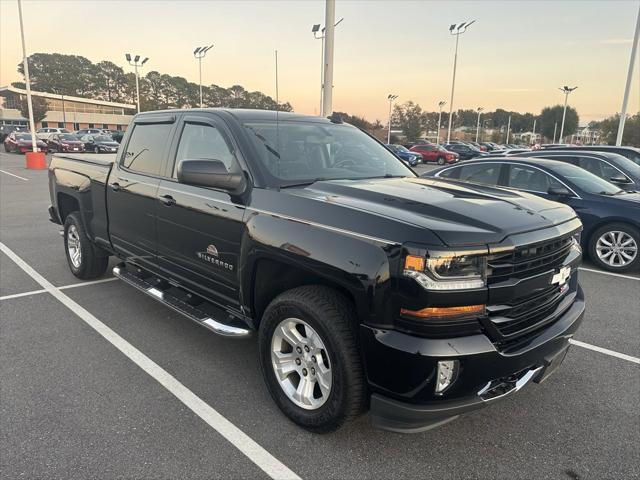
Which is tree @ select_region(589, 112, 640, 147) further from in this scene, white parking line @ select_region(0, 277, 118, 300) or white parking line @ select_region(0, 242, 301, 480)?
white parking line @ select_region(0, 242, 301, 480)

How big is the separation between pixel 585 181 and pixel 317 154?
5.51m

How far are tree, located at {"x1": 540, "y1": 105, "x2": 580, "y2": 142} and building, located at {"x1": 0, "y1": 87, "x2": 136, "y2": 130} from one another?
10092 centimetres

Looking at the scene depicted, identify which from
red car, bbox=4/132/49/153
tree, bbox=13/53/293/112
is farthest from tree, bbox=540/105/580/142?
red car, bbox=4/132/49/153

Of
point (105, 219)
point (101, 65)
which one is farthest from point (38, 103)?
point (105, 219)

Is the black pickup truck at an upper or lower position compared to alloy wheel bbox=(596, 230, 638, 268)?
upper

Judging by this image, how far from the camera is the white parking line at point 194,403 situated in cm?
260

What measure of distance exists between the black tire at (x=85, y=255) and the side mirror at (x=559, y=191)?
20.5ft

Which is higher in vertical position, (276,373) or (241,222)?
(241,222)

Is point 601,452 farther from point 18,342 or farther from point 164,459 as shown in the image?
point 18,342

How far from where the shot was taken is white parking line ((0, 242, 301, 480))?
2.60m

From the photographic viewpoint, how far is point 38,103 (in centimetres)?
7525

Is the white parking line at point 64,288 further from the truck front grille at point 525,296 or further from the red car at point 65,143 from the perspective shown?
Answer: the red car at point 65,143

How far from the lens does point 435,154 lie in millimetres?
36469

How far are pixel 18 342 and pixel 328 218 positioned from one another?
3.16 metres
